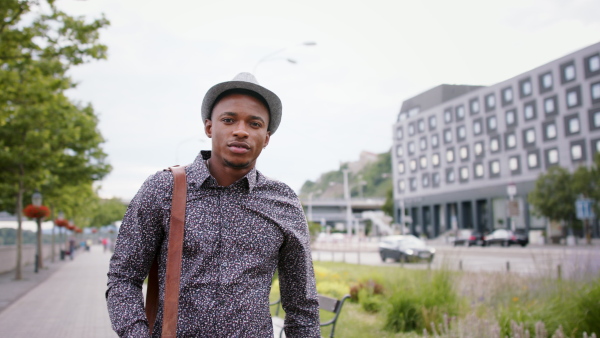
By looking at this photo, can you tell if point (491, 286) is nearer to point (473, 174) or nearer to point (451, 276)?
point (451, 276)

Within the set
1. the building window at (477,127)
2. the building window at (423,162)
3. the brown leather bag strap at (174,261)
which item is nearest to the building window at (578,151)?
Answer: the building window at (477,127)

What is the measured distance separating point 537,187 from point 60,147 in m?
38.7

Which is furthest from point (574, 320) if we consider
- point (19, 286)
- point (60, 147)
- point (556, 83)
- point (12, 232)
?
point (556, 83)

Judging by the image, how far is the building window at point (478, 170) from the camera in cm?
6312

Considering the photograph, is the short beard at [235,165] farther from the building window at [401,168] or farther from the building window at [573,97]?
the building window at [401,168]

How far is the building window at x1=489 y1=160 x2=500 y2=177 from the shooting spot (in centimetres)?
6091

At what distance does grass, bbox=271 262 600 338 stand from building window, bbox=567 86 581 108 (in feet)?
136

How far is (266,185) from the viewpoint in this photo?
2.17m

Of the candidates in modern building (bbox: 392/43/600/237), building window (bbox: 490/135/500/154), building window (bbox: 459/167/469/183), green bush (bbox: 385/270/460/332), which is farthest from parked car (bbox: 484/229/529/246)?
green bush (bbox: 385/270/460/332)

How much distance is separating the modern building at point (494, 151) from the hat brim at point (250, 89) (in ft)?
120

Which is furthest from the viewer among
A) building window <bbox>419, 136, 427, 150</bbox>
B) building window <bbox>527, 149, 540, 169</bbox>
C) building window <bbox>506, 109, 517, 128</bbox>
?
building window <bbox>419, 136, 427, 150</bbox>

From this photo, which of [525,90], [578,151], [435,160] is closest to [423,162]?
[435,160]

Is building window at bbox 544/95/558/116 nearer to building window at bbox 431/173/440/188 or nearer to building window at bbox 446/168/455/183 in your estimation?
building window at bbox 446/168/455/183

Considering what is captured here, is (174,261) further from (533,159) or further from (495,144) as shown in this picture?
(495,144)
